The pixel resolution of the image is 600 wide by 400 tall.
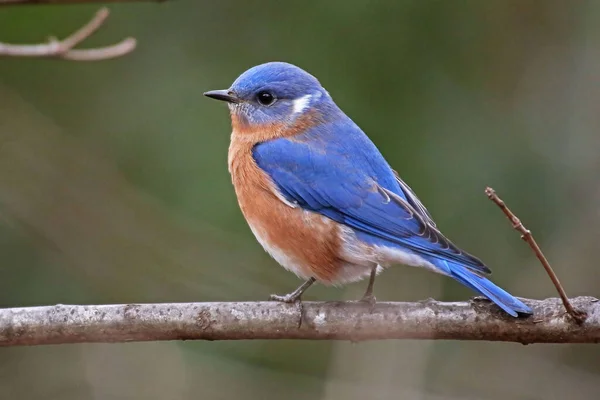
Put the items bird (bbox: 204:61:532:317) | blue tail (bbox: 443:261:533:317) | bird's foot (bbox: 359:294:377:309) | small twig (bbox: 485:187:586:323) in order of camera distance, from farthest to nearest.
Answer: bird (bbox: 204:61:532:317)
bird's foot (bbox: 359:294:377:309)
blue tail (bbox: 443:261:533:317)
small twig (bbox: 485:187:586:323)

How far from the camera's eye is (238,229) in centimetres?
768

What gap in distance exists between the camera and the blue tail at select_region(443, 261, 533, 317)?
14.3 ft

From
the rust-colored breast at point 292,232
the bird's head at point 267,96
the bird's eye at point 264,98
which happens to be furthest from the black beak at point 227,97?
the rust-colored breast at point 292,232

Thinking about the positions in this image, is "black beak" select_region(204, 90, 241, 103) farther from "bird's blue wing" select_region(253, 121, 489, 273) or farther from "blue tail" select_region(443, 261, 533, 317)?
"blue tail" select_region(443, 261, 533, 317)

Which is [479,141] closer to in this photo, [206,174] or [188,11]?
[206,174]

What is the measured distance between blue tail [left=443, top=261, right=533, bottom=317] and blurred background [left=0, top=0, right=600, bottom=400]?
1.82m

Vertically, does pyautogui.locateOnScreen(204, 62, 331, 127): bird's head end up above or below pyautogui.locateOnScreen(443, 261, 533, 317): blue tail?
above

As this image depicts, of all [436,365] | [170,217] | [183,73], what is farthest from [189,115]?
[436,365]

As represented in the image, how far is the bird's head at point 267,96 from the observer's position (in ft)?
19.6

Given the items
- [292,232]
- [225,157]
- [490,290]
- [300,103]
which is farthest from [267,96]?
[490,290]

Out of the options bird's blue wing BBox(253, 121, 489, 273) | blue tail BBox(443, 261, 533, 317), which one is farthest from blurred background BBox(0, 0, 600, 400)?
blue tail BBox(443, 261, 533, 317)

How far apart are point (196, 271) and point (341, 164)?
2.26m

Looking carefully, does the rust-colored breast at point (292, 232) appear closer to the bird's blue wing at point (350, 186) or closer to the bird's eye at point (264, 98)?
the bird's blue wing at point (350, 186)

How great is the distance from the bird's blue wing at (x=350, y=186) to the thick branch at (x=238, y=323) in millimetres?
492
